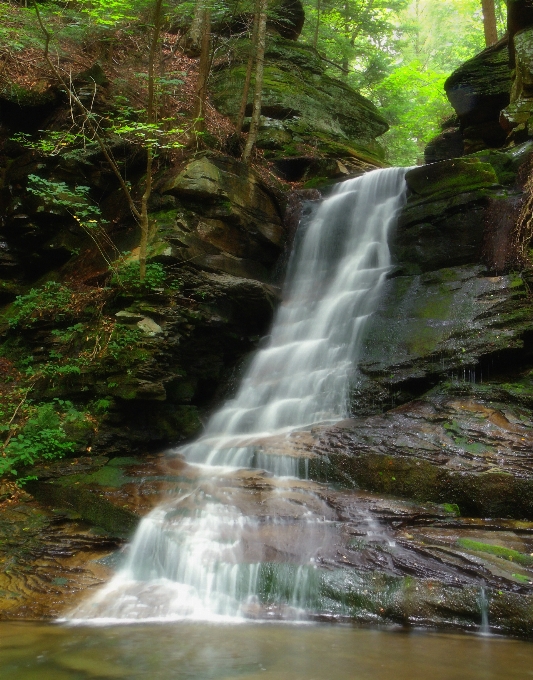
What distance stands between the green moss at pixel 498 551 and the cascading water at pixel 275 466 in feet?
4.15

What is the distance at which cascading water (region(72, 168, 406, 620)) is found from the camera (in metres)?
4.60

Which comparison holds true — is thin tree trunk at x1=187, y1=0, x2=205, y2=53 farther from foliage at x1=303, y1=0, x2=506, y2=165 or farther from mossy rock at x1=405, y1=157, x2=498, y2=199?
mossy rock at x1=405, y1=157, x2=498, y2=199

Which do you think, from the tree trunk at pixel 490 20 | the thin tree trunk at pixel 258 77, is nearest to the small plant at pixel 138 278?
the thin tree trunk at pixel 258 77

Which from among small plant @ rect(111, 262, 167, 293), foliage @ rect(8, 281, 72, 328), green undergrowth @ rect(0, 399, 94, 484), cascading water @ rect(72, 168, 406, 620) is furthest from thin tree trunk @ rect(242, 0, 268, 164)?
green undergrowth @ rect(0, 399, 94, 484)

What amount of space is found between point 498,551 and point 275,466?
9.27ft

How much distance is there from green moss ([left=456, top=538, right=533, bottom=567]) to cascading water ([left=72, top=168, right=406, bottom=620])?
1.26 metres

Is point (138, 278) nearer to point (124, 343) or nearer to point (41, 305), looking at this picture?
point (124, 343)

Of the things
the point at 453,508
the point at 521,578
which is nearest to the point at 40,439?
the point at 453,508

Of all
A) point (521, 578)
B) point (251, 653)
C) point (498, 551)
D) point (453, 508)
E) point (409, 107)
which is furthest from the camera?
point (409, 107)

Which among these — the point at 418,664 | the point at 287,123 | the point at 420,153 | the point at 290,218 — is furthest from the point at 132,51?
the point at 420,153

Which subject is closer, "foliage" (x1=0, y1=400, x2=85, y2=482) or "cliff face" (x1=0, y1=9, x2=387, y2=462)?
"foliage" (x1=0, y1=400, x2=85, y2=482)

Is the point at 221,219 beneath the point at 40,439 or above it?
above

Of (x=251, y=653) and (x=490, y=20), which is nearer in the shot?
(x=251, y=653)

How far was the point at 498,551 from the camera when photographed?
450cm
